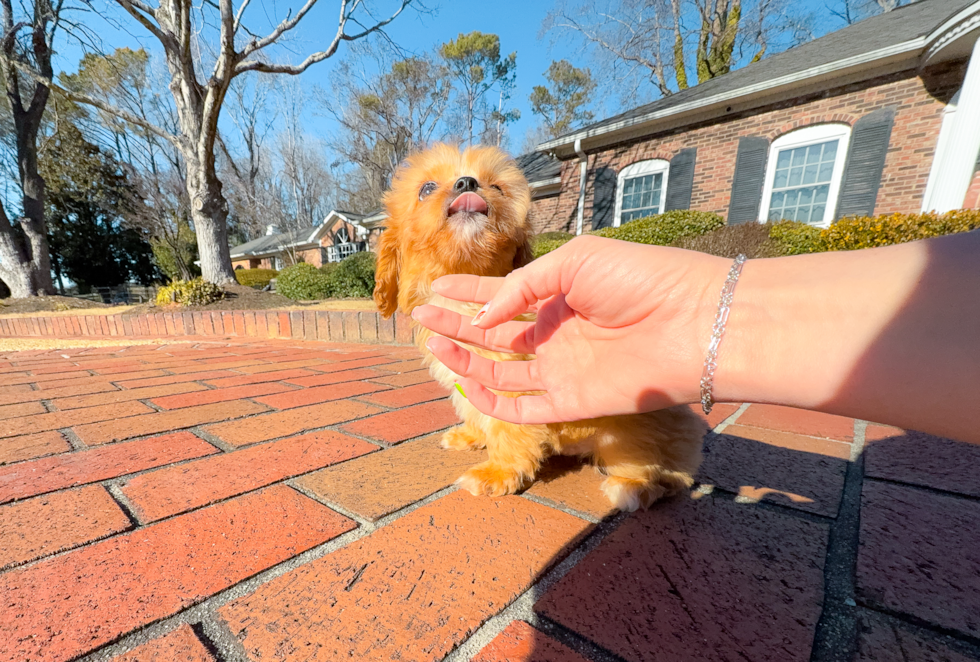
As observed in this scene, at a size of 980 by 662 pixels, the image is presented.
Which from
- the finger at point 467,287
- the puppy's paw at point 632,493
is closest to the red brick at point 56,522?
the finger at point 467,287

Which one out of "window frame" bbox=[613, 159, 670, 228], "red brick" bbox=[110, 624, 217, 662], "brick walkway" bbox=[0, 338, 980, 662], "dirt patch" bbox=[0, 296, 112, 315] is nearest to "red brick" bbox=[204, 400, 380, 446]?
"brick walkway" bbox=[0, 338, 980, 662]

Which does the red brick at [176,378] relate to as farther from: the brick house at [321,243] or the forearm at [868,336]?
the brick house at [321,243]

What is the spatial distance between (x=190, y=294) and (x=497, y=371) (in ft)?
25.8

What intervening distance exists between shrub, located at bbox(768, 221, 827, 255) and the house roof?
3.98 metres

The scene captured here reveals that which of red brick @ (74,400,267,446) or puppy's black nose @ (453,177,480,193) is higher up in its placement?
puppy's black nose @ (453,177,480,193)

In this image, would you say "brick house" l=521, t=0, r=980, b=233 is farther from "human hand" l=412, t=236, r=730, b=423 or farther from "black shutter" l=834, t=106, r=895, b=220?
"human hand" l=412, t=236, r=730, b=423

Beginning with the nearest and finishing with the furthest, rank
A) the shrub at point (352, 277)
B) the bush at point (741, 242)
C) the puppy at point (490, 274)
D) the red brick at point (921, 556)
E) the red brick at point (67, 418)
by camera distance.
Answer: the red brick at point (921, 556) → the puppy at point (490, 274) → the red brick at point (67, 418) → the bush at point (741, 242) → the shrub at point (352, 277)

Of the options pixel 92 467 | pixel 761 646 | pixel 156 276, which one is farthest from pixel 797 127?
pixel 156 276

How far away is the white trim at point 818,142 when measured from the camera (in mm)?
8422

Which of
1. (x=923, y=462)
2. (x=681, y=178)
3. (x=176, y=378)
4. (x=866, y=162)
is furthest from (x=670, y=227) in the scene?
(x=176, y=378)

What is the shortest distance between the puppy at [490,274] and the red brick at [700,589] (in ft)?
0.60

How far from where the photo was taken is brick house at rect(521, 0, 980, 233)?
7.06 metres

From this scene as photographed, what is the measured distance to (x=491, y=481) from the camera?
1.32 meters

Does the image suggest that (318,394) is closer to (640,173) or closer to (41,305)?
(640,173)
